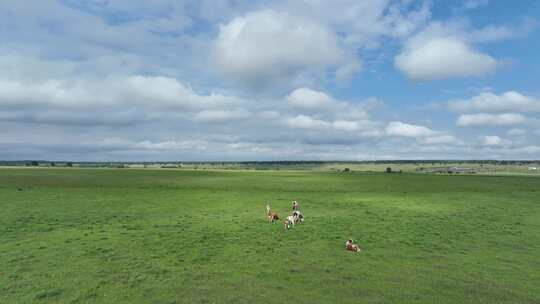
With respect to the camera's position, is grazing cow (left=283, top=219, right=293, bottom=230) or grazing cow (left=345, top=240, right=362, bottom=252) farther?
grazing cow (left=283, top=219, right=293, bottom=230)

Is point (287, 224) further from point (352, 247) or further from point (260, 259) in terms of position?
point (260, 259)

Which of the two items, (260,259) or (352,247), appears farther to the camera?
(352,247)

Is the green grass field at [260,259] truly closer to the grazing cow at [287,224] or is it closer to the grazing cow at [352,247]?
the grazing cow at [352,247]

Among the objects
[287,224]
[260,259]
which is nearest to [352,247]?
[260,259]

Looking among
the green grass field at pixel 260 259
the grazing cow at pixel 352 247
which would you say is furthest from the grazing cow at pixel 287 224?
the grazing cow at pixel 352 247

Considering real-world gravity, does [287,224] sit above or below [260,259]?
above

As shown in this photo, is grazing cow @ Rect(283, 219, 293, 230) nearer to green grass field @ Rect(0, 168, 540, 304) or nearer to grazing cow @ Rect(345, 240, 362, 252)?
green grass field @ Rect(0, 168, 540, 304)

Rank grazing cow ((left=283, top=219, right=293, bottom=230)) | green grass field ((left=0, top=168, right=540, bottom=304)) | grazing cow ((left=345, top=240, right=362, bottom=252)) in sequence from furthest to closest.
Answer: grazing cow ((left=283, top=219, right=293, bottom=230)) → grazing cow ((left=345, top=240, right=362, bottom=252)) → green grass field ((left=0, top=168, right=540, bottom=304))

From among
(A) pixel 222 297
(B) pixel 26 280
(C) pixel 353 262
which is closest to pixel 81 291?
(B) pixel 26 280

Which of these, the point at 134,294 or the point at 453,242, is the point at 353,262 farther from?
the point at 134,294

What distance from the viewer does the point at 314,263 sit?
1933 cm

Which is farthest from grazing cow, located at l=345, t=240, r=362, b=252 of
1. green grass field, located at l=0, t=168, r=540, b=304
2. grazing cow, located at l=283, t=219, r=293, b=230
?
grazing cow, located at l=283, t=219, r=293, b=230

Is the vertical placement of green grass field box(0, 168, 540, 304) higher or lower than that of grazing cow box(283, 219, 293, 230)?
lower

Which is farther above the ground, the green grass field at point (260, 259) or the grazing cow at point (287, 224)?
the grazing cow at point (287, 224)
